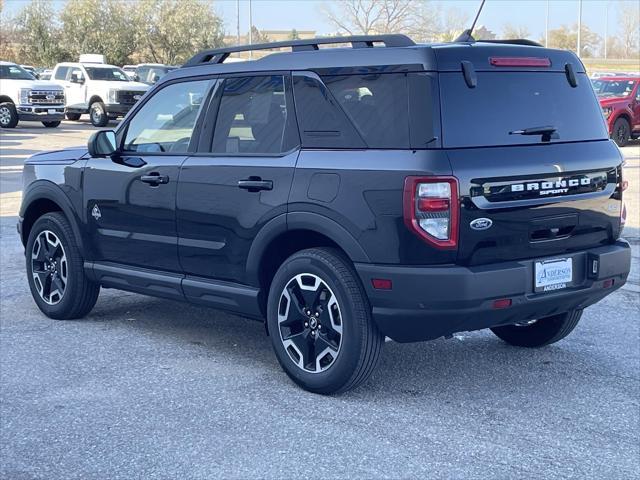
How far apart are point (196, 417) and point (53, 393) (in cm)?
93

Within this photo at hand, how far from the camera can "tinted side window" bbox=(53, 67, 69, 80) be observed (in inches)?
1303

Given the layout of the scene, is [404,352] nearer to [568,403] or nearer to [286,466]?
[568,403]

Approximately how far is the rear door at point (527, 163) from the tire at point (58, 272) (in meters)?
3.21

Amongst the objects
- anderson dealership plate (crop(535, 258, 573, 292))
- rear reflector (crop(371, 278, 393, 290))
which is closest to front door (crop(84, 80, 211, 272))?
rear reflector (crop(371, 278, 393, 290))

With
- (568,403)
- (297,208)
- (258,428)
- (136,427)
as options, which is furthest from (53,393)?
(568,403)

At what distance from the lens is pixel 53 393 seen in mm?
5508

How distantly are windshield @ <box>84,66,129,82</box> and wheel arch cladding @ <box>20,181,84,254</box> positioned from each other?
85.2ft

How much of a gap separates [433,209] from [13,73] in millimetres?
27506

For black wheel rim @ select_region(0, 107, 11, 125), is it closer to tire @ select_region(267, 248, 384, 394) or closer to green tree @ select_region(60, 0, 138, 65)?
tire @ select_region(267, 248, 384, 394)

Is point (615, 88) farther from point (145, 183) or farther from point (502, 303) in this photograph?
point (502, 303)

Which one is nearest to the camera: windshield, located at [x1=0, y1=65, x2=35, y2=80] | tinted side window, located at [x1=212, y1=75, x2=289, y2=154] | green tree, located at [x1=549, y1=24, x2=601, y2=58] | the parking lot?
the parking lot

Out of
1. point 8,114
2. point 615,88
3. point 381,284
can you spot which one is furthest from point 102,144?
point 8,114

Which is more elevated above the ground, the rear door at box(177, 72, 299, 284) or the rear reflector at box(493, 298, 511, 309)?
the rear door at box(177, 72, 299, 284)

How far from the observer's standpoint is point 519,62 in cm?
540
